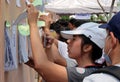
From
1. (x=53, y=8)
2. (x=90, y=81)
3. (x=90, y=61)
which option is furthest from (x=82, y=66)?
(x=53, y=8)

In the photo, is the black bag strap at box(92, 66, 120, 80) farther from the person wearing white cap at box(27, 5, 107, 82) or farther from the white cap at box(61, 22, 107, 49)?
the white cap at box(61, 22, 107, 49)

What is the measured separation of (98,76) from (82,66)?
110cm

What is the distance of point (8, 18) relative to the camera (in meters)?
2.91

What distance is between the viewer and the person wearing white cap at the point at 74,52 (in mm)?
2482

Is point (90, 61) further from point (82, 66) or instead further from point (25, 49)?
point (25, 49)

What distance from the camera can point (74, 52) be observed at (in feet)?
9.04

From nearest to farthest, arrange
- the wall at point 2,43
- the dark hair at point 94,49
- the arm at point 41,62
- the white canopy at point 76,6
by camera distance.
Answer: the arm at point 41,62 → the wall at point 2,43 → the dark hair at point 94,49 → the white canopy at point 76,6

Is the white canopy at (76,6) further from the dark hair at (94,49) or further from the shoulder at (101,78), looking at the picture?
the shoulder at (101,78)

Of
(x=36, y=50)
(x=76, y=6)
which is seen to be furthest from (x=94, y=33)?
(x=76, y=6)

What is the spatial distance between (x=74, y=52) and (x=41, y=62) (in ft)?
1.22

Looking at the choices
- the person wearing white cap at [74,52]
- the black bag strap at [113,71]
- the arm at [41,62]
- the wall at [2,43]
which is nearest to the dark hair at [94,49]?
the person wearing white cap at [74,52]

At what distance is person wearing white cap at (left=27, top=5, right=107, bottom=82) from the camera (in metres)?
2.48

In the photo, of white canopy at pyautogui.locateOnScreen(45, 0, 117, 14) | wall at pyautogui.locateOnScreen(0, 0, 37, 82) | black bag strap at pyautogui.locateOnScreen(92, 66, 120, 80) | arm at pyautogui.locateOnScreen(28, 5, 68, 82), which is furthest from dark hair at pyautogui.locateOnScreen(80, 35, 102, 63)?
white canopy at pyautogui.locateOnScreen(45, 0, 117, 14)

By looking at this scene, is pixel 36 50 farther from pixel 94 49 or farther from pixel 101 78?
pixel 101 78
